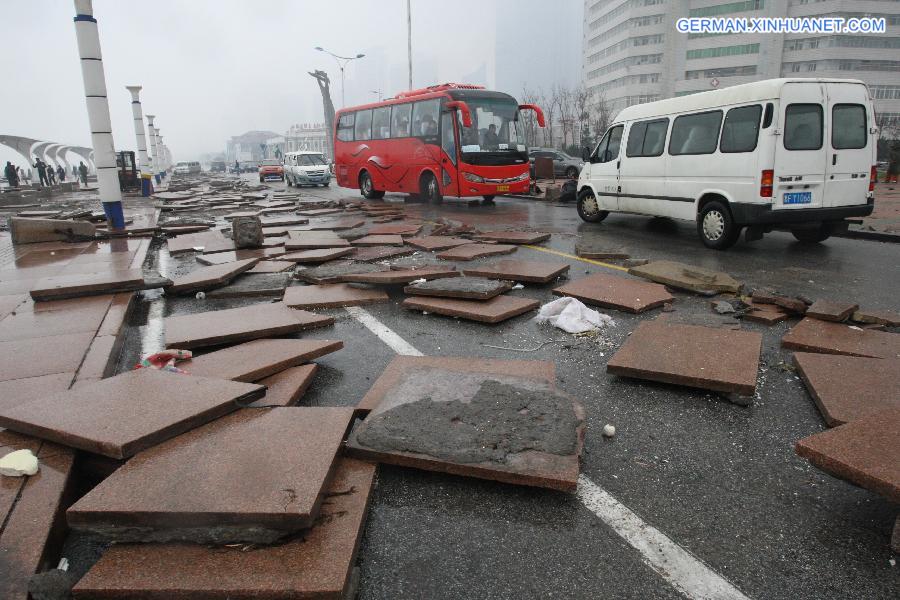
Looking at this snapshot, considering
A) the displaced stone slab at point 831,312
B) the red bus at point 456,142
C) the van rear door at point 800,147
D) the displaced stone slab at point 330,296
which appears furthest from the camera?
the red bus at point 456,142

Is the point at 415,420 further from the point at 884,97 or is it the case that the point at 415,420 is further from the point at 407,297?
the point at 884,97

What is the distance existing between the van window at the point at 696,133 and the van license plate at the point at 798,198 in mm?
1326

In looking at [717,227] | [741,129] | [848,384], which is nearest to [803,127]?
[741,129]

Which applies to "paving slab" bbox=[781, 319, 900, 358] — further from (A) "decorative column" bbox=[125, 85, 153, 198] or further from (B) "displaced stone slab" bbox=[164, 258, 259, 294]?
(A) "decorative column" bbox=[125, 85, 153, 198]

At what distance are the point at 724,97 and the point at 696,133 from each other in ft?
2.31

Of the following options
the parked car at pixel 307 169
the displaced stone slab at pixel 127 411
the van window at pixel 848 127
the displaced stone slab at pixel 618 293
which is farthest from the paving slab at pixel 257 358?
the parked car at pixel 307 169

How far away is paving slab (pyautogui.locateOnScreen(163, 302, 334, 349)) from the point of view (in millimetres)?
4188

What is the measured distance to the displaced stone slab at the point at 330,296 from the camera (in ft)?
18.3

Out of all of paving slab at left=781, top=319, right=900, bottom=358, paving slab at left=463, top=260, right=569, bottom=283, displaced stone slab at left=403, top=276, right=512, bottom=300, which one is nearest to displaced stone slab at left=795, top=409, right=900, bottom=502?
paving slab at left=781, top=319, right=900, bottom=358

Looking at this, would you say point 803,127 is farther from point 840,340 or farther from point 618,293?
point 840,340

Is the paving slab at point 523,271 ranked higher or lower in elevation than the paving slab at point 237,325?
higher

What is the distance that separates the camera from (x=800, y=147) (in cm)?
756

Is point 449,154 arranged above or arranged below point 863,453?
above

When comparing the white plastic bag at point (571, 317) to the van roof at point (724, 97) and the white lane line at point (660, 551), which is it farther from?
the van roof at point (724, 97)
